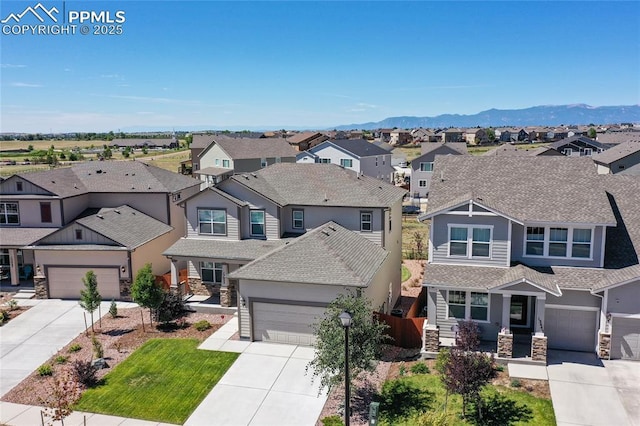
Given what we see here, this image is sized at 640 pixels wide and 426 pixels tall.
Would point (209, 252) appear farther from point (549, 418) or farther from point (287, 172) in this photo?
point (549, 418)

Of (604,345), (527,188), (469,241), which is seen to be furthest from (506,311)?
(527,188)

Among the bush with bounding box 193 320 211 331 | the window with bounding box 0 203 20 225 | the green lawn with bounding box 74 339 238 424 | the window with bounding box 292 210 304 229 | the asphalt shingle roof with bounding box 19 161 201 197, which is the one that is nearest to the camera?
the green lawn with bounding box 74 339 238 424

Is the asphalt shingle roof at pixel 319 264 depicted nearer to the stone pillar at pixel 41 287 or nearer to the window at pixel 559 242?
the window at pixel 559 242

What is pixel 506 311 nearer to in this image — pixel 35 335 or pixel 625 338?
pixel 625 338

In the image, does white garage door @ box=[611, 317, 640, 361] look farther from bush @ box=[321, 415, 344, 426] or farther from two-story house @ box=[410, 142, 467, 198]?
two-story house @ box=[410, 142, 467, 198]

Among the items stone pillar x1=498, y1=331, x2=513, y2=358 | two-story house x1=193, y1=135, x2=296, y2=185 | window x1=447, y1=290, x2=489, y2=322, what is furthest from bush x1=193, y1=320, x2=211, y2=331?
two-story house x1=193, y1=135, x2=296, y2=185

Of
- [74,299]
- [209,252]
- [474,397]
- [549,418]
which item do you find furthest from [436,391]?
[74,299]
